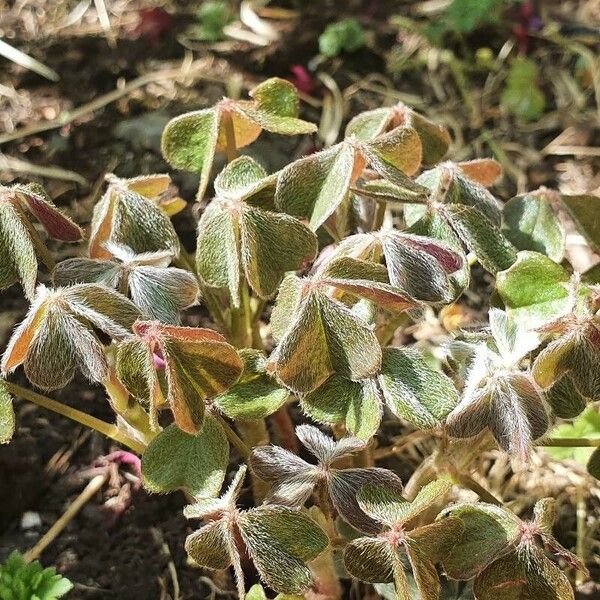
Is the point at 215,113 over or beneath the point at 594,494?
over

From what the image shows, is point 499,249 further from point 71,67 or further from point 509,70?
point 71,67

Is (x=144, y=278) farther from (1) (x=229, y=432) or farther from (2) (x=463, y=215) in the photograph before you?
(2) (x=463, y=215)

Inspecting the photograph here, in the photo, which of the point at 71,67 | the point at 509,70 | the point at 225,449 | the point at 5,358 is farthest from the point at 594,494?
the point at 71,67

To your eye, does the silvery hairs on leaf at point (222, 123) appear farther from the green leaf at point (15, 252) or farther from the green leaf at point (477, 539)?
the green leaf at point (477, 539)

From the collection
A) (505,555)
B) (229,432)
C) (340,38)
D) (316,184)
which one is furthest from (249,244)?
(340,38)

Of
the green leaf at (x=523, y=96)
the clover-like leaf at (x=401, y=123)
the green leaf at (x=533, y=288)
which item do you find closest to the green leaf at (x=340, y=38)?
the green leaf at (x=523, y=96)

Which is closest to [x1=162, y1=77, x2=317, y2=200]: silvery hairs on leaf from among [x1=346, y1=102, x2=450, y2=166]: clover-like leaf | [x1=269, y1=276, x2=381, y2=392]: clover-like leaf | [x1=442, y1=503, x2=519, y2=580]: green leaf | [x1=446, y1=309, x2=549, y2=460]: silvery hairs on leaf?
[x1=346, y1=102, x2=450, y2=166]: clover-like leaf

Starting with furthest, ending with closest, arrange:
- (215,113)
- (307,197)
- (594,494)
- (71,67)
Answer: (71,67) → (594,494) → (215,113) → (307,197)

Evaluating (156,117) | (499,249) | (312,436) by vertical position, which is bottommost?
(156,117)
